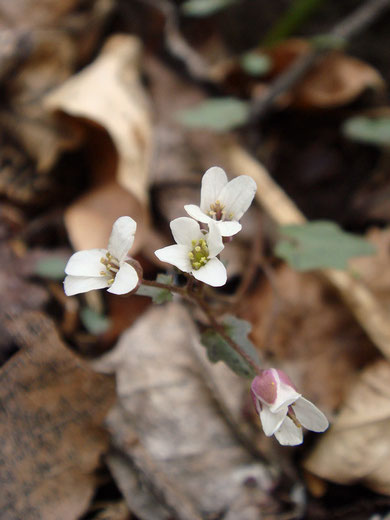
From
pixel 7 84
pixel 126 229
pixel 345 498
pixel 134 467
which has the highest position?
pixel 7 84

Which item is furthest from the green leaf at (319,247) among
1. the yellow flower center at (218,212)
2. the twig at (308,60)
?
the twig at (308,60)

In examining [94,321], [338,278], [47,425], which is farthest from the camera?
[338,278]

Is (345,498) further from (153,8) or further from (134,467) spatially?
(153,8)

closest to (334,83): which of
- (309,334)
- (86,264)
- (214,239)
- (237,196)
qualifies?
(309,334)

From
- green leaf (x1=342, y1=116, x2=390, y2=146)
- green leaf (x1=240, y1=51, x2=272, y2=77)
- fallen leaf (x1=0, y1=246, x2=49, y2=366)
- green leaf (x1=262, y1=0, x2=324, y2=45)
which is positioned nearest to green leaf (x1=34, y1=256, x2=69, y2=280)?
fallen leaf (x1=0, y1=246, x2=49, y2=366)

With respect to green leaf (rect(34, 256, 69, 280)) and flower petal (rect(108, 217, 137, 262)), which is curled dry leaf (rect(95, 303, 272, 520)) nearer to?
green leaf (rect(34, 256, 69, 280))

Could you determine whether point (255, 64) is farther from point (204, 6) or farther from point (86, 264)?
point (86, 264)

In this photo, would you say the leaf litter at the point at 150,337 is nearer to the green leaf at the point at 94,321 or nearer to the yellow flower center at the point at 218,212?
the green leaf at the point at 94,321

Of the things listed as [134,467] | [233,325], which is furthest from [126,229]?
[134,467]
